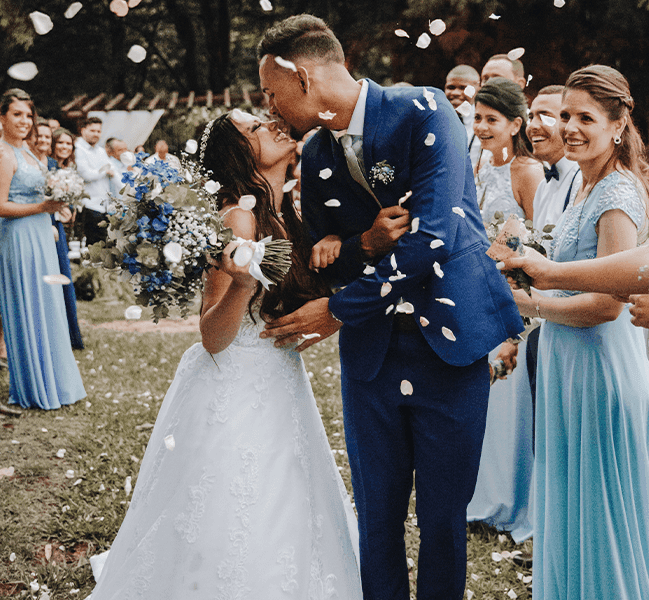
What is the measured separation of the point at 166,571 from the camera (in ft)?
8.27

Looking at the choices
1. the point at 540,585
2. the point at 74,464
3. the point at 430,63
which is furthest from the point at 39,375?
Result: the point at 430,63

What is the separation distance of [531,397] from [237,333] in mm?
2007


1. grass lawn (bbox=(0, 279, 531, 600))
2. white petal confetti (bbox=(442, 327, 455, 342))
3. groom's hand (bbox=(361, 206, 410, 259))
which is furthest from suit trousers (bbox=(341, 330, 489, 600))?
grass lawn (bbox=(0, 279, 531, 600))

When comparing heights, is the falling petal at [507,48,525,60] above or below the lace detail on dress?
above

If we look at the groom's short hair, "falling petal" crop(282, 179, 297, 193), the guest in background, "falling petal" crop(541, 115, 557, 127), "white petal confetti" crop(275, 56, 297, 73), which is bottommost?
the guest in background

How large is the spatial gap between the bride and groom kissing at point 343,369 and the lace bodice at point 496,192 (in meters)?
1.55

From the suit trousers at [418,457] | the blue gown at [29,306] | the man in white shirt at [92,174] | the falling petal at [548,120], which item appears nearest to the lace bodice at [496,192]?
the falling petal at [548,120]

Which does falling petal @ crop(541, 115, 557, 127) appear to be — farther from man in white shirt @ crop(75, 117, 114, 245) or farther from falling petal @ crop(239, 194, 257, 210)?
man in white shirt @ crop(75, 117, 114, 245)

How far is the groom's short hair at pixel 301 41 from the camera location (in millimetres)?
2289

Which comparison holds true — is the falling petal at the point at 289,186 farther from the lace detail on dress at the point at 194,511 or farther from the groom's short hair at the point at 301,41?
the lace detail on dress at the point at 194,511

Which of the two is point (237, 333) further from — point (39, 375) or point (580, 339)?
point (39, 375)

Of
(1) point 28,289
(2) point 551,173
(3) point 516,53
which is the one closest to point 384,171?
(3) point 516,53

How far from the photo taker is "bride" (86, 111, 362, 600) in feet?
8.06

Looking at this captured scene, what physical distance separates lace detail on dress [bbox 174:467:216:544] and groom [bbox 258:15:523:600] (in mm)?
593
